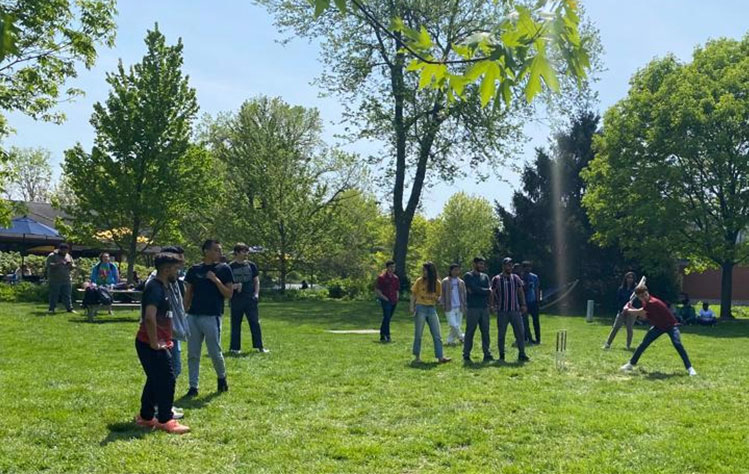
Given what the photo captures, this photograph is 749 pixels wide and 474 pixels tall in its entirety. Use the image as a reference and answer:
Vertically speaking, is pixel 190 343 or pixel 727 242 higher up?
pixel 727 242

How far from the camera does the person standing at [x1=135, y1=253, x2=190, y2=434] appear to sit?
6.70 meters

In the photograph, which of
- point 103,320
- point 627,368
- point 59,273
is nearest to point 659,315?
point 627,368

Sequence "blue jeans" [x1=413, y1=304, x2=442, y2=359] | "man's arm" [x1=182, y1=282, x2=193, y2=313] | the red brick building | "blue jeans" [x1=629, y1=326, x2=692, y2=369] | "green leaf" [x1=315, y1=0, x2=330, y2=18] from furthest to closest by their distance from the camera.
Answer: the red brick building
"blue jeans" [x1=413, y1=304, x2=442, y2=359]
"blue jeans" [x1=629, y1=326, x2=692, y2=369]
"man's arm" [x1=182, y1=282, x2=193, y2=313]
"green leaf" [x1=315, y1=0, x2=330, y2=18]

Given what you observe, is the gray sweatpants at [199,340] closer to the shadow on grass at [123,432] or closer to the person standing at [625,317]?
the shadow on grass at [123,432]

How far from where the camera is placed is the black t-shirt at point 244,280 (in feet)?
41.2

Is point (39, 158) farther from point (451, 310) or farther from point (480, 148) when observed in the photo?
point (451, 310)

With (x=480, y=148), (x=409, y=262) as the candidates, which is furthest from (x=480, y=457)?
(x=409, y=262)

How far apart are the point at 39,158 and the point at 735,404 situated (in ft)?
254

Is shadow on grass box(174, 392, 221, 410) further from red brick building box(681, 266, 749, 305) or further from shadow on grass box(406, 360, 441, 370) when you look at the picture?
red brick building box(681, 266, 749, 305)

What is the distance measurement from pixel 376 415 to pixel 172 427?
6.86ft

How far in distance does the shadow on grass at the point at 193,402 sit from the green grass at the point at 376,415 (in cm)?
3

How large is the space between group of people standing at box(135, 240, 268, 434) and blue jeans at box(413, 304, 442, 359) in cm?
396

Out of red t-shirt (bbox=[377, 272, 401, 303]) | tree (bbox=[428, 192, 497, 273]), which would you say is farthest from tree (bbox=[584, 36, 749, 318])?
tree (bbox=[428, 192, 497, 273])

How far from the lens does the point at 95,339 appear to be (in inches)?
542
